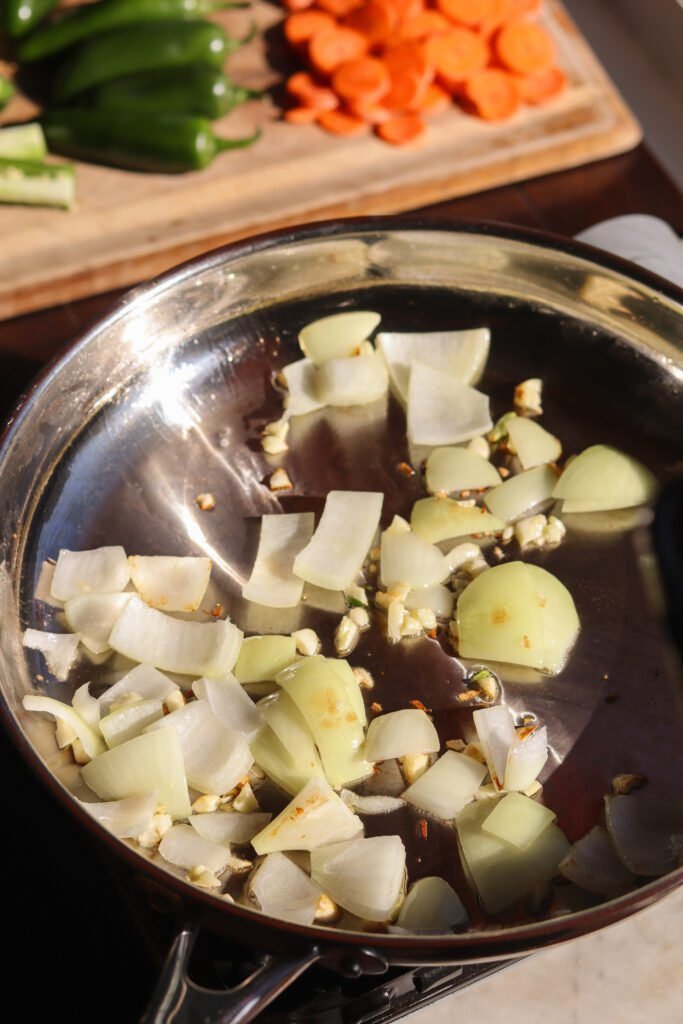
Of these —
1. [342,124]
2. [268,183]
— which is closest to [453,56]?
[342,124]

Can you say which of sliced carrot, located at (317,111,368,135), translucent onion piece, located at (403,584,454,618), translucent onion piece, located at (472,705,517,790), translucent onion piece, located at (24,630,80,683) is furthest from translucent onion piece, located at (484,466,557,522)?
sliced carrot, located at (317,111,368,135)

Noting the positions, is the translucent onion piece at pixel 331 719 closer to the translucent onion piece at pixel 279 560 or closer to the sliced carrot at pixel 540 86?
the translucent onion piece at pixel 279 560

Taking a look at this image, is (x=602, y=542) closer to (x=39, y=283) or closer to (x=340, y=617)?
(x=340, y=617)

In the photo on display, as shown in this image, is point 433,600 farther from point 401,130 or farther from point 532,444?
point 401,130

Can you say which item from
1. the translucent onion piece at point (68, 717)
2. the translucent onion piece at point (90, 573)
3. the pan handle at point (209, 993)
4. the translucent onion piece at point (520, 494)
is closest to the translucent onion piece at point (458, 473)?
the translucent onion piece at point (520, 494)

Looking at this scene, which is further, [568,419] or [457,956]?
[568,419]

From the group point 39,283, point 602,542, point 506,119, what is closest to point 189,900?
point 602,542
